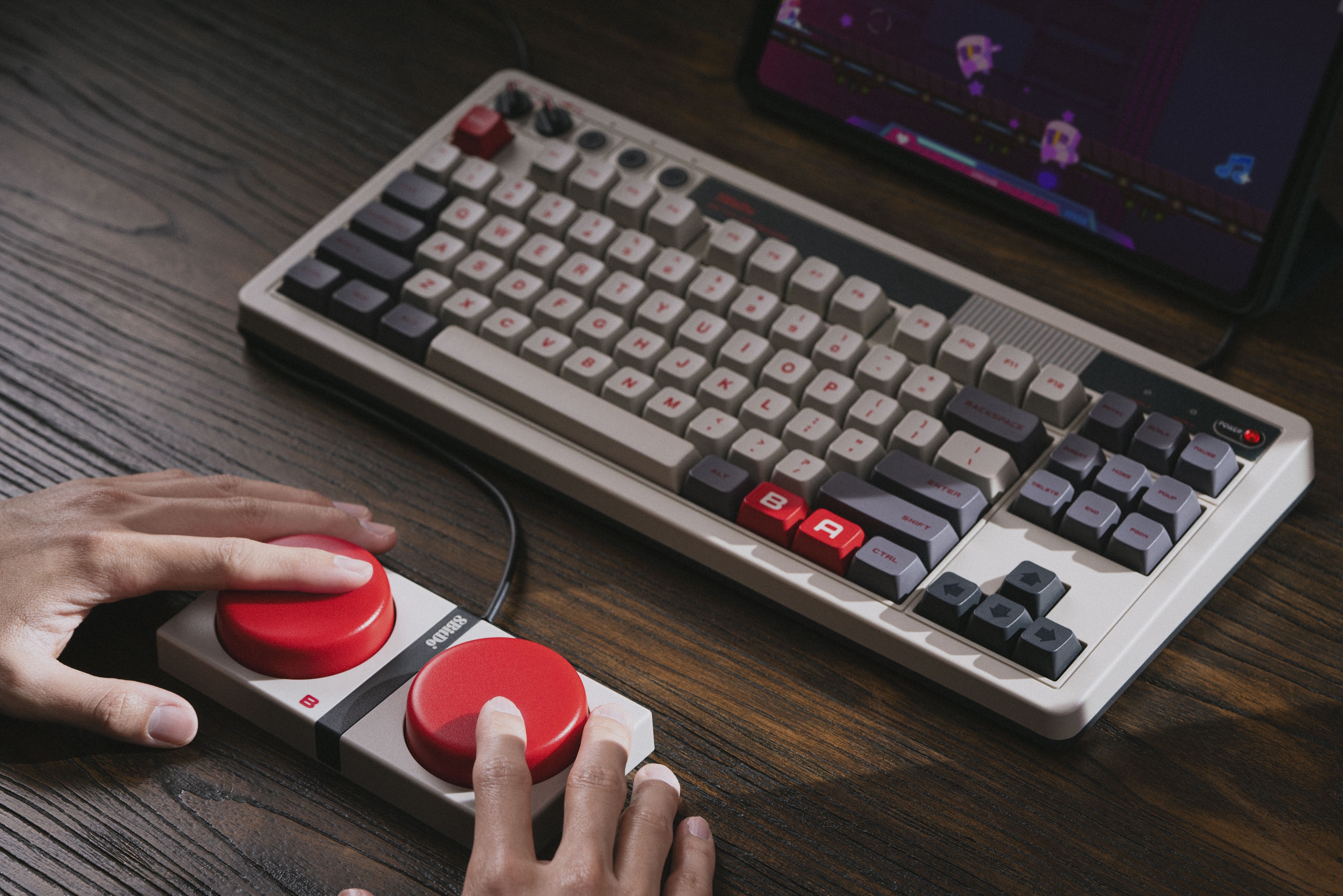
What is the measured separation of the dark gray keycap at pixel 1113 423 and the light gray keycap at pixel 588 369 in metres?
0.32

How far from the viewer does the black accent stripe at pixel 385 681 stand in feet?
2.37

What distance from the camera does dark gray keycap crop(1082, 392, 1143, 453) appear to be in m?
0.83

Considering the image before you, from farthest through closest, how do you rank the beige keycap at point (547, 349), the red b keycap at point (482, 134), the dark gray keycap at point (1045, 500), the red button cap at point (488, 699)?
the red b keycap at point (482, 134) < the beige keycap at point (547, 349) < the dark gray keycap at point (1045, 500) < the red button cap at point (488, 699)

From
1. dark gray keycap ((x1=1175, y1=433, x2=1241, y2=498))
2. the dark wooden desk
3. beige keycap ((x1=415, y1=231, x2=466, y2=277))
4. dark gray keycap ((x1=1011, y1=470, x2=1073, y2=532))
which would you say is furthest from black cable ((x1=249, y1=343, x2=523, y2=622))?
dark gray keycap ((x1=1175, y1=433, x2=1241, y2=498))

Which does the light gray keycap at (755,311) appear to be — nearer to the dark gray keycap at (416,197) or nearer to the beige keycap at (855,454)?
Result: the beige keycap at (855,454)

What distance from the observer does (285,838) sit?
71 centimetres

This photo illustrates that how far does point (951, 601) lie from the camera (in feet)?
2.47

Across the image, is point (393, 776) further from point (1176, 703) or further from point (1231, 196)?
point (1231, 196)

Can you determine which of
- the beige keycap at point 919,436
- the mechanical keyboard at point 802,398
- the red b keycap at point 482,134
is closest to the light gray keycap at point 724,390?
the mechanical keyboard at point 802,398

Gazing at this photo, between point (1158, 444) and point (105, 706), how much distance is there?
642mm

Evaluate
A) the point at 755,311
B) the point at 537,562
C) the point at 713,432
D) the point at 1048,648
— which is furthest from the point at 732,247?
the point at 1048,648

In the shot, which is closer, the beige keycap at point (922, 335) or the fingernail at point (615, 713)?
the fingernail at point (615, 713)

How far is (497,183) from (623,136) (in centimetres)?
11

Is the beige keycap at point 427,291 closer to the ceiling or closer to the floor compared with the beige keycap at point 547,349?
closer to the floor
